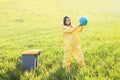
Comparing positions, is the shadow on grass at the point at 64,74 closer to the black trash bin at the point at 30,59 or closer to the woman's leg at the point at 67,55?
the woman's leg at the point at 67,55

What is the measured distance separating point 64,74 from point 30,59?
4.60 ft

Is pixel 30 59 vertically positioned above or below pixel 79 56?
below

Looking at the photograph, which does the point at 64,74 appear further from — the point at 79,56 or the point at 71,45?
the point at 71,45

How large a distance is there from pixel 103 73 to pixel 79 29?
4.61 feet

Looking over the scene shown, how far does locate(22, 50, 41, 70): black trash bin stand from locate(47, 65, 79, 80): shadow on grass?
84cm

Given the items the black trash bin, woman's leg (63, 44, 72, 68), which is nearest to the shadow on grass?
woman's leg (63, 44, 72, 68)

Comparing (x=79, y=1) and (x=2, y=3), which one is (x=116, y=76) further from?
(x=79, y=1)

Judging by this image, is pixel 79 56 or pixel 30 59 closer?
pixel 79 56

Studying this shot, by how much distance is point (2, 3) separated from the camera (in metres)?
60.3

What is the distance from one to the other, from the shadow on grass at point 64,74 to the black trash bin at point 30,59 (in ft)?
2.74

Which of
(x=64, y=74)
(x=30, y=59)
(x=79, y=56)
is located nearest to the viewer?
(x=64, y=74)

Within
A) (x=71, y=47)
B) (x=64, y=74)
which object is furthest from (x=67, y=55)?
(x=64, y=74)

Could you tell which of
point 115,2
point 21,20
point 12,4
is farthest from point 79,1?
point 21,20

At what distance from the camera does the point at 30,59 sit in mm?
8969
